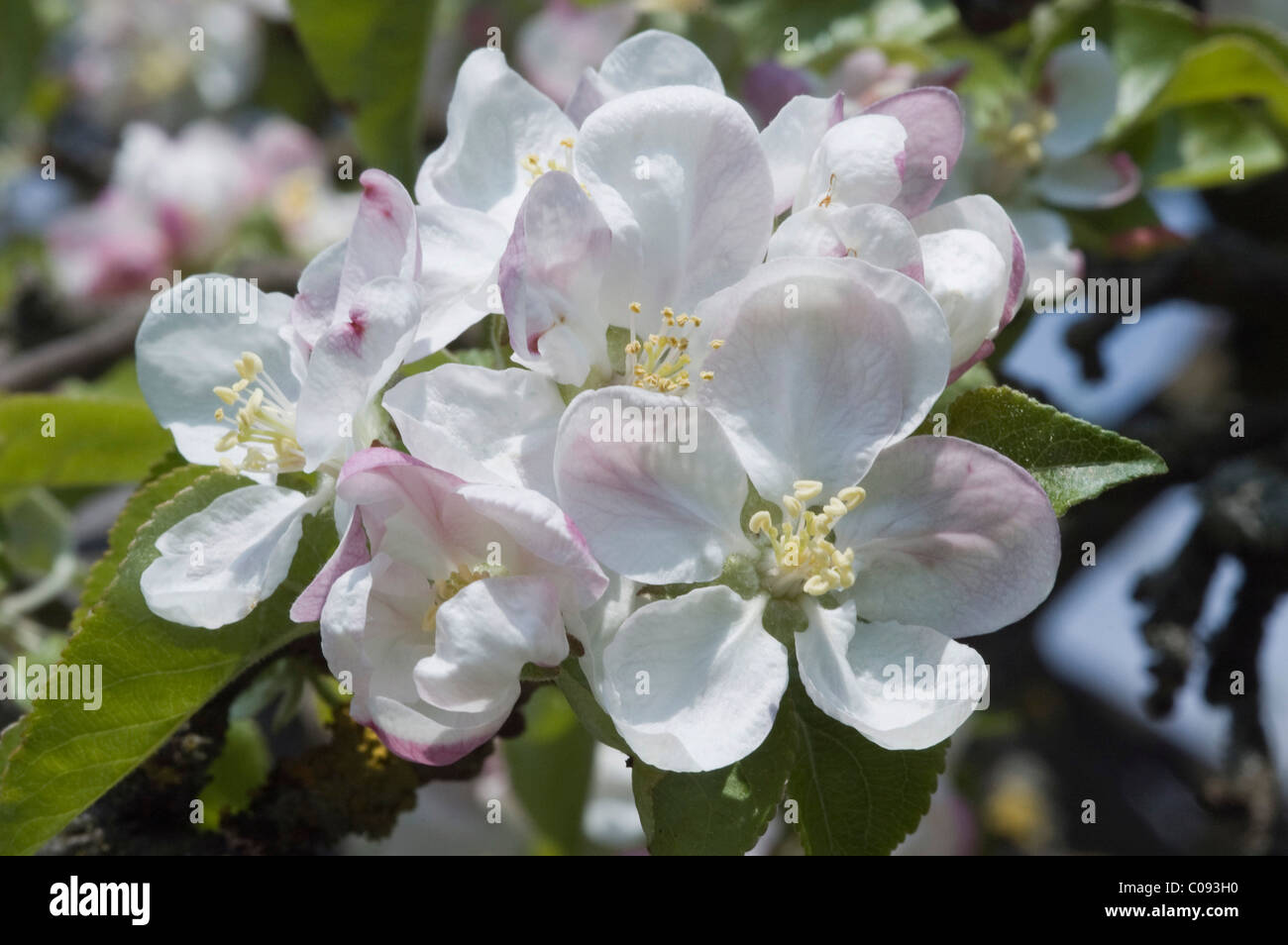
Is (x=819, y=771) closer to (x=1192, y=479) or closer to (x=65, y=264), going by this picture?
(x=1192, y=479)

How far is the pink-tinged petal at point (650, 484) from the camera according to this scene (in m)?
0.76

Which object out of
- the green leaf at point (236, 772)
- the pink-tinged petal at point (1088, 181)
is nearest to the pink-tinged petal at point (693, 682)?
the green leaf at point (236, 772)

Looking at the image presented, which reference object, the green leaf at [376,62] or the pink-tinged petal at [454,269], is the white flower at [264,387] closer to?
the pink-tinged petal at [454,269]

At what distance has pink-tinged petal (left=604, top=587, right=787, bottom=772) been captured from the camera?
76 cm

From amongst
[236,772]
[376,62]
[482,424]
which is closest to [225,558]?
[482,424]

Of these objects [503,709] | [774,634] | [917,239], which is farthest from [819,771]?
[917,239]

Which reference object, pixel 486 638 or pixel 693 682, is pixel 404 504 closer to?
pixel 486 638

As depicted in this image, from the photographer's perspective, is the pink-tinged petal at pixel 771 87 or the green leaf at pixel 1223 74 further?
the green leaf at pixel 1223 74

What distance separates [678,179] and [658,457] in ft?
0.63

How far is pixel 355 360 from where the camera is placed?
31.6 inches

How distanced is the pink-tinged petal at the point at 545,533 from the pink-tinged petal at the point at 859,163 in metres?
0.28

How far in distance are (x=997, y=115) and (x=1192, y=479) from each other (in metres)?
0.56

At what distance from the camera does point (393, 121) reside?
66.8 inches

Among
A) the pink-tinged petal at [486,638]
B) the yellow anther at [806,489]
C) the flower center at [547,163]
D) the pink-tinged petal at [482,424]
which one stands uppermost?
the flower center at [547,163]
